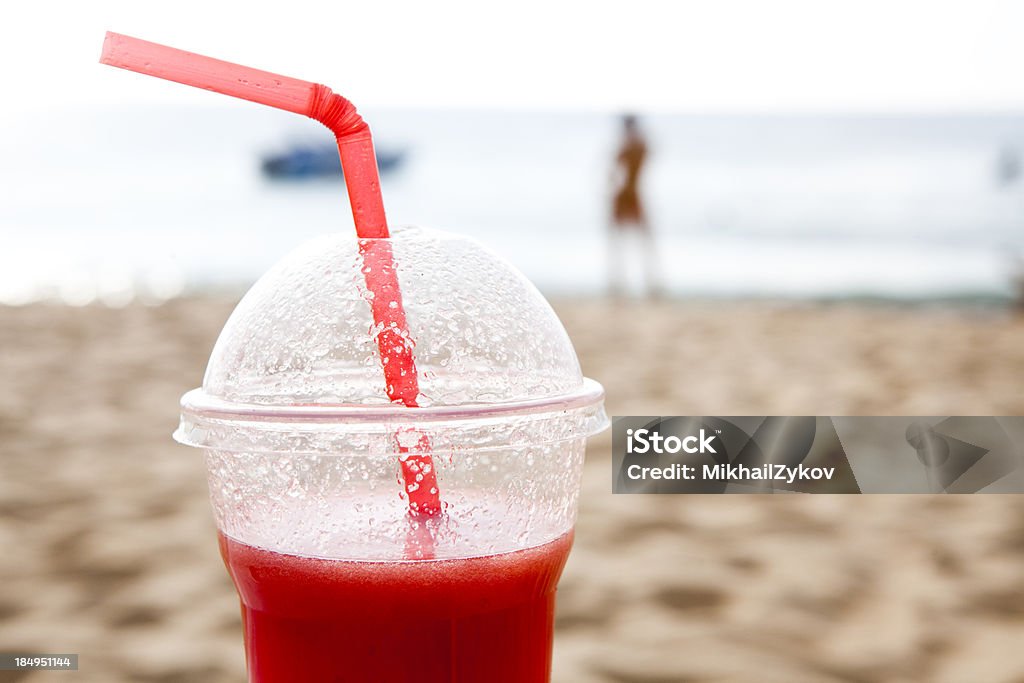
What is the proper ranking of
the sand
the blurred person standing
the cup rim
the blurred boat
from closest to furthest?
the cup rim, the sand, the blurred person standing, the blurred boat

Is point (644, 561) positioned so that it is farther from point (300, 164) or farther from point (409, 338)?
point (300, 164)

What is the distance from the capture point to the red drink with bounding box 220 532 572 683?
2.84ft

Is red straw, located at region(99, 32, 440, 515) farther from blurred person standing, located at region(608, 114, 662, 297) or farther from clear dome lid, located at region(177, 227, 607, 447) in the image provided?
blurred person standing, located at region(608, 114, 662, 297)

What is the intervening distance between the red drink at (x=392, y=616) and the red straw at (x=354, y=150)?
67 mm

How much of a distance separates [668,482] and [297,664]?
1.72 m

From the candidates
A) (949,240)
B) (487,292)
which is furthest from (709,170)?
(487,292)

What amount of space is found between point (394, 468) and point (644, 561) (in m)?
1.19

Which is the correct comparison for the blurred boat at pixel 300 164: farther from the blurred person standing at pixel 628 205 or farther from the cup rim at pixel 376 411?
the cup rim at pixel 376 411

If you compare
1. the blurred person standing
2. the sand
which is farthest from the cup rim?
the blurred person standing

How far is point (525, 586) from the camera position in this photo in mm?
917

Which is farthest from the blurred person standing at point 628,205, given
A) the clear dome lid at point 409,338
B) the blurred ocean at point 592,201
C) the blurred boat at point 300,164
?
the blurred boat at point 300,164

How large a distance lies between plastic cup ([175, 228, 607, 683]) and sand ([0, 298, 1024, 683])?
659mm

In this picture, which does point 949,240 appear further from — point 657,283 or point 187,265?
Result: point 187,265

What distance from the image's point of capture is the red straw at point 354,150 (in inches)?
34.4
